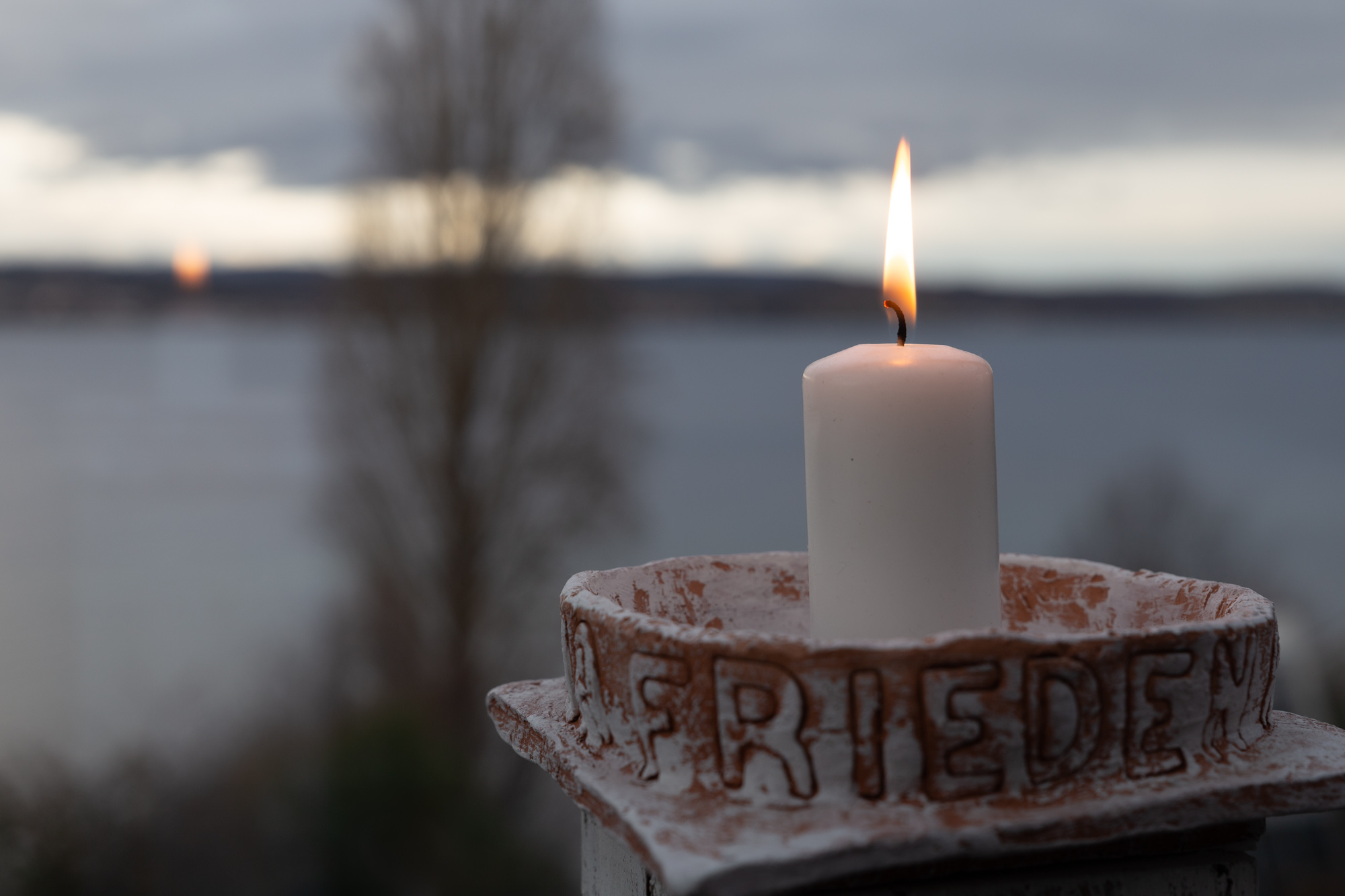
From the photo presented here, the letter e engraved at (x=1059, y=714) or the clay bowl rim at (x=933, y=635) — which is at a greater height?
the clay bowl rim at (x=933, y=635)

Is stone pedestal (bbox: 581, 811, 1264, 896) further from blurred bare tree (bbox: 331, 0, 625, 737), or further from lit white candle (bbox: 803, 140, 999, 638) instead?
blurred bare tree (bbox: 331, 0, 625, 737)

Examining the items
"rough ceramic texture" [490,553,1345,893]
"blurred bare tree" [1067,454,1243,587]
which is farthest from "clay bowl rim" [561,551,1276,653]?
"blurred bare tree" [1067,454,1243,587]

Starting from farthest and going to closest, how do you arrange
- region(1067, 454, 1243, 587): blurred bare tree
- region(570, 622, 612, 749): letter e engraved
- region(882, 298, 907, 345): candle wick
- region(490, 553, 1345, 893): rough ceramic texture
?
region(1067, 454, 1243, 587): blurred bare tree < region(882, 298, 907, 345): candle wick < region(570, 622, 612, 749): letter e engraved < region(490, 553, 1345, 893): rough ceramic texture

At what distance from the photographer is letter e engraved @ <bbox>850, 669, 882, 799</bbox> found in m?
0.50

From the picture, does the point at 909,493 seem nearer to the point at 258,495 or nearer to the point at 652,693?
the point at 652,693

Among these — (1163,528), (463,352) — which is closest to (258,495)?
(463,352)

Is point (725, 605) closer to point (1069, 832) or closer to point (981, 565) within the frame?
point (981, 565)

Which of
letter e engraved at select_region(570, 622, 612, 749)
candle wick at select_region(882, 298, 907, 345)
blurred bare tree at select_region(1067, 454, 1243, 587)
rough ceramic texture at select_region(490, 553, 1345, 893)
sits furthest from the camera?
blurred bare tree at select_region(1067, 454, 1243, 587)

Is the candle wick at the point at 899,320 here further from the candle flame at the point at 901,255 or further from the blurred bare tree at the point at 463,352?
the blurred bare tree at the point at 463,352

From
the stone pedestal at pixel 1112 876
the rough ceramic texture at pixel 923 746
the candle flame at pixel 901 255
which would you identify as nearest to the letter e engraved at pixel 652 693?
the rough ceramic texture at pixel 923 746

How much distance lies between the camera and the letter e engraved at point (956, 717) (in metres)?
0.50

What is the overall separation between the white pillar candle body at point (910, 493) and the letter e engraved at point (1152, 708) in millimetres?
156

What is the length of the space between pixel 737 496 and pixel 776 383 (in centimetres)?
966

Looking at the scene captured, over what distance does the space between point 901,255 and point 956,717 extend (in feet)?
1.37
